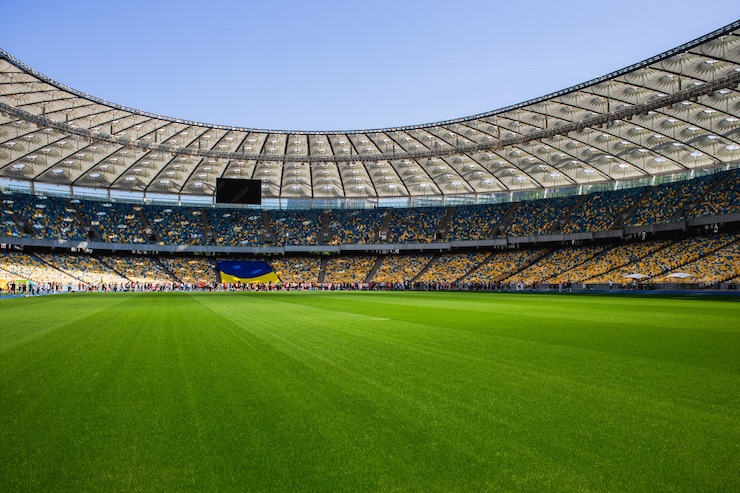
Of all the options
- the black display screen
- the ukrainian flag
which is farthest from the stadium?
the ukrainian flag

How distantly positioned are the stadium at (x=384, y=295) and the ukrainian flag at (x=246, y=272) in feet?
1.35

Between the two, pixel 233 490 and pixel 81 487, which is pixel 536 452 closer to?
pixel 233 490

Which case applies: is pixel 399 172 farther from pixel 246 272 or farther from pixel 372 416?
pixel 372 416

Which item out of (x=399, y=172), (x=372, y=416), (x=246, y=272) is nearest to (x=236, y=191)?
(x=246, y=272)

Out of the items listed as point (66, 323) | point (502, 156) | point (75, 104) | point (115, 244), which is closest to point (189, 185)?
point (115, 244)

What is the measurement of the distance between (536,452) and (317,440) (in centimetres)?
188

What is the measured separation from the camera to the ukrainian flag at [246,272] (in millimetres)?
65125

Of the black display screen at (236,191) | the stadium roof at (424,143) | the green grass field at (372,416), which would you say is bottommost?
the green grass field at (372,416)

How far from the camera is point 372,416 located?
5.29 metres

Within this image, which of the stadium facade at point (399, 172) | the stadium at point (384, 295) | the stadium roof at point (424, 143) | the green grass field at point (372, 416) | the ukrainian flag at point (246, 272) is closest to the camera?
the green grass field at point (372, 416)

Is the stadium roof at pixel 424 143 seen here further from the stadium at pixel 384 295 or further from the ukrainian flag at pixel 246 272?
the ukrainian flag at pixel 246 272

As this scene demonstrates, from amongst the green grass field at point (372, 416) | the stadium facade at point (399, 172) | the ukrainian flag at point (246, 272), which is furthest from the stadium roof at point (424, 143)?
the green grass field at point (372, 416)

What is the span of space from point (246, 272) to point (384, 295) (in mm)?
32849

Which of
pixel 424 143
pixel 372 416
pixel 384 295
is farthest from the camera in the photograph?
pixel 424 143
